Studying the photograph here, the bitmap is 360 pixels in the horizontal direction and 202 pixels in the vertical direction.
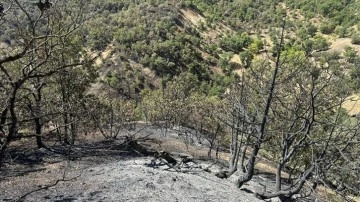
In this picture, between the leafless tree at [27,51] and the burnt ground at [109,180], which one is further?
the burnt ground at [109,180]

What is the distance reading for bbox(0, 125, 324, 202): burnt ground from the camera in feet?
42.8

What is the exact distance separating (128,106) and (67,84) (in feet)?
88.6

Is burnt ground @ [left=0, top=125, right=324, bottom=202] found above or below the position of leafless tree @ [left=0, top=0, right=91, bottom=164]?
below

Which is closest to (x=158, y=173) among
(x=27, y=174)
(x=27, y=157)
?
(x=27, y=174)

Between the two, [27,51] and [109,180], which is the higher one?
[27,51]

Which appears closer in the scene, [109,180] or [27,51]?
[27,51]

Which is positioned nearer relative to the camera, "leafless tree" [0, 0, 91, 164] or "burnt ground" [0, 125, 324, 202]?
"leafless tree" [0, 0, 91, 164]

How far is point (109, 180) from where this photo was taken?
47.9 feet

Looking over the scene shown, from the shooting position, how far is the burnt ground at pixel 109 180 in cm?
1305

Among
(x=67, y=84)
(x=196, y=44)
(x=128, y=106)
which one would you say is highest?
(x=196, y=44)

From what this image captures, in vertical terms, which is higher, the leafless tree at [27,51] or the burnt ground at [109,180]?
the leafless tree at [27,51]

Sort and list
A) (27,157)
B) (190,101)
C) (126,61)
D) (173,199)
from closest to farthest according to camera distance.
A: 1. (173,199)
2. (27,157)
3. (190,101)
4. (126,61)

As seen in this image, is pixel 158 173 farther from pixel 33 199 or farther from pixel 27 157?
pixel 27 157

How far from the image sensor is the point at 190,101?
4725 centimetres
